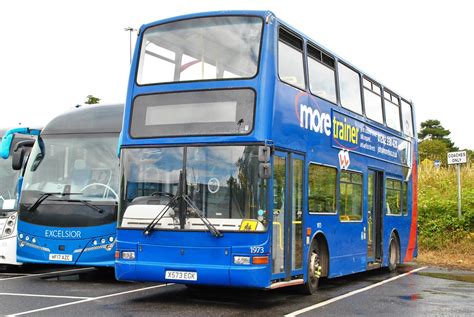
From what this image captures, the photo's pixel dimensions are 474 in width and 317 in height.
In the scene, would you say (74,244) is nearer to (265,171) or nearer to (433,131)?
(265,171)

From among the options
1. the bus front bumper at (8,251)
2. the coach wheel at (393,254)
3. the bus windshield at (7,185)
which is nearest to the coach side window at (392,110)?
the coach wheel at (393,254)

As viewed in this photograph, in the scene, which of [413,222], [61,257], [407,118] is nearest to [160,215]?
[61,257]

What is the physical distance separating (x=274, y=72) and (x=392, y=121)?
729cm

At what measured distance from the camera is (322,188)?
1241 cm

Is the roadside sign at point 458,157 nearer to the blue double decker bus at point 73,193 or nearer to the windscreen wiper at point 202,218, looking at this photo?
the blue double decker bus at point 73,193

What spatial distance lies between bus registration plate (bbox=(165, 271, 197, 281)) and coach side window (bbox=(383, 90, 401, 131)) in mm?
7984

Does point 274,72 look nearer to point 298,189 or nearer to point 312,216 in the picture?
point 298,189

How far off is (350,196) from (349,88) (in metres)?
2.12

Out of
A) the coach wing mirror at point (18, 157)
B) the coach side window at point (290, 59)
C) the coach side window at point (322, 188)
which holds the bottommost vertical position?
the coach side window at point (322, 188)

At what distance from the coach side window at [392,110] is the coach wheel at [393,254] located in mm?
2712

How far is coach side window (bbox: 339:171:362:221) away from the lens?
1334cm

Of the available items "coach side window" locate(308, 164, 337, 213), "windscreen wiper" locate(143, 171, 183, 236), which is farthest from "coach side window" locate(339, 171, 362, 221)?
"windscreen wiper" locate(143, 171, 183, 236)

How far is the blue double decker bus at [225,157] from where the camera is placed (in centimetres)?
1003

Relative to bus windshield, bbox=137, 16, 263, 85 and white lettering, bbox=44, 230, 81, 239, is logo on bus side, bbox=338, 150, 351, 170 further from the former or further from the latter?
white lettering, bbox=44, 230, 81, 239
